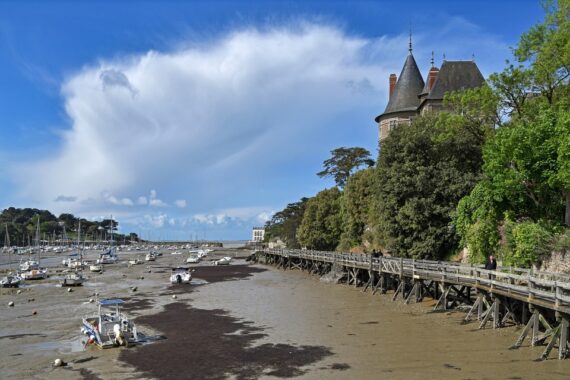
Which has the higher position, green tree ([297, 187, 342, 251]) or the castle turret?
the castle turret

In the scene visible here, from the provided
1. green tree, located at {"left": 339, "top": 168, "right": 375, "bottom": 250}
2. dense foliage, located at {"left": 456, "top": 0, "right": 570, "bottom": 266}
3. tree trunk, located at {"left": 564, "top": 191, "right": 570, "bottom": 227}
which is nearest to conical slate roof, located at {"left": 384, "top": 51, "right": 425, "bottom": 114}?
green tree, located at {"left": 339, "top": 168, "right": 375, "bottom": 250}

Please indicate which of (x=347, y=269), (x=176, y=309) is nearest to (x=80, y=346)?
(x=176, y=309)

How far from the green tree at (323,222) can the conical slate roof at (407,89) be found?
50.1ft

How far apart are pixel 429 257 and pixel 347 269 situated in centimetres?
1120

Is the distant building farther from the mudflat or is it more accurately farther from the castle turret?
the mudflat

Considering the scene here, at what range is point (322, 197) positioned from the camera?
7494cm

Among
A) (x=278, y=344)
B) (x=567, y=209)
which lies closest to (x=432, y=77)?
(x=567, y=209)

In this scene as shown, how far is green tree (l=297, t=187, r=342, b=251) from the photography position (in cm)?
7131

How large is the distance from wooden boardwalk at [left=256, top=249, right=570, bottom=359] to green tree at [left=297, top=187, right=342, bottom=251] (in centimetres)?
1987

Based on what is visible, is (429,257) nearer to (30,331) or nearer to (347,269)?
(347,269)

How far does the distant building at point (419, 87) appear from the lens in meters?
55.8

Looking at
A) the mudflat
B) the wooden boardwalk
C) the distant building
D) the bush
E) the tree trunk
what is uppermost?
the distant building

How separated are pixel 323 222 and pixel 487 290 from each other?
5058 cm

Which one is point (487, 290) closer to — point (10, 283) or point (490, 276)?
point (490, 276)
